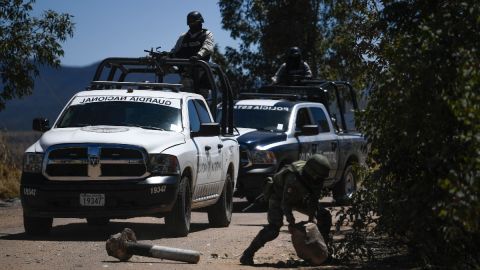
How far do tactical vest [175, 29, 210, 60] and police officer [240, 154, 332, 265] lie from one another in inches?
276

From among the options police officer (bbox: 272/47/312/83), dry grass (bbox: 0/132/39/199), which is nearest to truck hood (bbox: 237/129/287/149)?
police officer (bbox: 272/47/312/83)

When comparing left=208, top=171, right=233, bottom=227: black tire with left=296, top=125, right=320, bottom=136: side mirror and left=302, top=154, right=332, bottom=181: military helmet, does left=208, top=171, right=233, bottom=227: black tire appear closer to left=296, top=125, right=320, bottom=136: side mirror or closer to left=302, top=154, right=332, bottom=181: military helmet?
left=296, top=125, right=320, bottom=136: side mirror

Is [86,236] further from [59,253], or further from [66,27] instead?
[66,27]

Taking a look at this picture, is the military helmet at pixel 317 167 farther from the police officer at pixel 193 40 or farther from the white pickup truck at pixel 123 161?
the police officer at pixel 193 40

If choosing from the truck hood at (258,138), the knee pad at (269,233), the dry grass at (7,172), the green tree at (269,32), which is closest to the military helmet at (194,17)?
the truck hood at (258,138)

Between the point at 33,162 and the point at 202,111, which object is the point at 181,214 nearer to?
the point at 33,162

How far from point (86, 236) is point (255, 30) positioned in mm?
25246

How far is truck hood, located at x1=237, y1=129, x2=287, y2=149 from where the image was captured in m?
19.4

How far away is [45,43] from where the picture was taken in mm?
21938

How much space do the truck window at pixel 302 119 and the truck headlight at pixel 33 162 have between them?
302 inches

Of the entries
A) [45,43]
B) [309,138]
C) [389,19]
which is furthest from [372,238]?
[45,43]

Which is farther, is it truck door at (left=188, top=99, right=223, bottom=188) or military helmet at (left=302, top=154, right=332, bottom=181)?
truck door at (left=188, top=99, right=223, bottom=188)

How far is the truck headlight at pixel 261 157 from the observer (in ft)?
63.4

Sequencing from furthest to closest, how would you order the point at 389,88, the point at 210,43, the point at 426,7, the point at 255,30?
the point at 255,30
the point at 210,43
the point at 426,7
the point at 389,88
